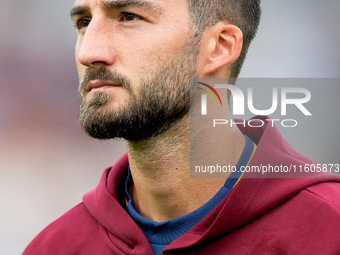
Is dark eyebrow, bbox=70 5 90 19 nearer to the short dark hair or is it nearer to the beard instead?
the beard

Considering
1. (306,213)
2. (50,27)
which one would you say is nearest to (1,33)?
(50,27)

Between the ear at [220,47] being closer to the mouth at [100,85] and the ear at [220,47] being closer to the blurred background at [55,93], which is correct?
the mouth at [100,85]

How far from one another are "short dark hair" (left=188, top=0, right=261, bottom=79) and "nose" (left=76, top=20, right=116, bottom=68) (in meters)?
0.30

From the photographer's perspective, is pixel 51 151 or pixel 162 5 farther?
pixel 51 151

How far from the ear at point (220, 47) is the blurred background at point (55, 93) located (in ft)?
9.91

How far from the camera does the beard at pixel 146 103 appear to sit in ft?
6.53

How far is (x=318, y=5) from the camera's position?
18.1 ft

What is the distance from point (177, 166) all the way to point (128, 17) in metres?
0.52

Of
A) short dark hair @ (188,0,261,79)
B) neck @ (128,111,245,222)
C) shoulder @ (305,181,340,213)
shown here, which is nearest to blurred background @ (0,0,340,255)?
short dark hair @ (188,0,261,79)

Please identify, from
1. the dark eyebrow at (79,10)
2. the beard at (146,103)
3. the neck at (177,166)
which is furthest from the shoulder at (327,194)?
the dark eyebrow at (79,10)

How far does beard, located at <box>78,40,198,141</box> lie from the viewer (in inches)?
78.3

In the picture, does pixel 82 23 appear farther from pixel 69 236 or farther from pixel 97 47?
pixel 69 236

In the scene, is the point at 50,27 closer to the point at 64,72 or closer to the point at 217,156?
the point at 64,72

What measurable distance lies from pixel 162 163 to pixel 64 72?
3.66 meters
